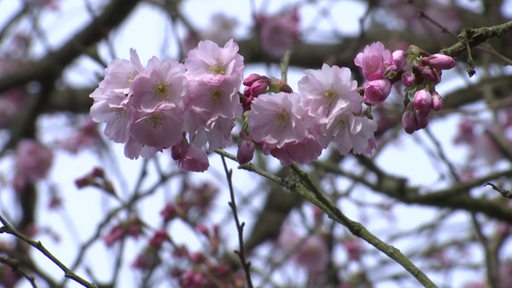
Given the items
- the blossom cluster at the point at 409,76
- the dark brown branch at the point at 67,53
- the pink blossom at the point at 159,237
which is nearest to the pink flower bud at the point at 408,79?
the blossom cluster at the point at 409,76

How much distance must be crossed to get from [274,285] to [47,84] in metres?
2.80

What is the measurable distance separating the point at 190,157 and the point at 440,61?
1.61 ft

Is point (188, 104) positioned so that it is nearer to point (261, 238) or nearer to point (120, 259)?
point (120, 259)

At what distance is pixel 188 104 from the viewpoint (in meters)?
1.27

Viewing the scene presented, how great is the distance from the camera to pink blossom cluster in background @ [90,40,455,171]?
1259 millimetres

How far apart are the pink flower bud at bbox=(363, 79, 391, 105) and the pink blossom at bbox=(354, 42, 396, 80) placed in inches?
0.9

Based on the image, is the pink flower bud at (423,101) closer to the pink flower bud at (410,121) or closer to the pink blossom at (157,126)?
the pink flower bud at (410,121)

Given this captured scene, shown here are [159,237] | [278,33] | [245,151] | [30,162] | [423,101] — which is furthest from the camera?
[30,162]

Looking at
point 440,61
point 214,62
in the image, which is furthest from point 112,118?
point 440,61

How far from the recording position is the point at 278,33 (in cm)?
519

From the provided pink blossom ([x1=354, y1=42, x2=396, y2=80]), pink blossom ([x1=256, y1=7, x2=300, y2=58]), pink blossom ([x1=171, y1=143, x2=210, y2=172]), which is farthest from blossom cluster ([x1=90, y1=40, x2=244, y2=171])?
pink blossom ([x1=256, y1=7, x2=300, y2=58])

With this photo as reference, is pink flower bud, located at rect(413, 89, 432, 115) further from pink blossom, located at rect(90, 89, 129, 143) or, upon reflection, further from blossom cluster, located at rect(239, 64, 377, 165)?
pink blossom, located at rect(90, 89, 129, 143)

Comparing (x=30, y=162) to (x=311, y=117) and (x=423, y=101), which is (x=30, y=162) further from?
(x=423, y=101)

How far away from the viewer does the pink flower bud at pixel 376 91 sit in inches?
48.6
